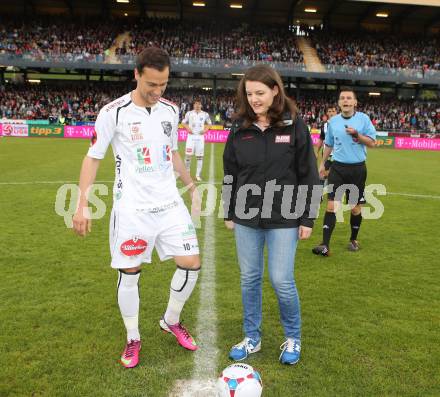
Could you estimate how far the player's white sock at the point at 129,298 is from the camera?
10.7ft

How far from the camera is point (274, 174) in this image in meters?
3.17

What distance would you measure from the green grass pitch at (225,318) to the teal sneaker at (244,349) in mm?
64

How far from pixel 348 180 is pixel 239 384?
3.95 m

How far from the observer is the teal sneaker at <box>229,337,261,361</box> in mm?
3502

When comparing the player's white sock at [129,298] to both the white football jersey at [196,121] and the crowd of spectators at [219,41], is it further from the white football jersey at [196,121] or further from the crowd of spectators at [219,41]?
the crowd of spectators at [219,41]

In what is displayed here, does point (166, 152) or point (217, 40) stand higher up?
point (217, 40)

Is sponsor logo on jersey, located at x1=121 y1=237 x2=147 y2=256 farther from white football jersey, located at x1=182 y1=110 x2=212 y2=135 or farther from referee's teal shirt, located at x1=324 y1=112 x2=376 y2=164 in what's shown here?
white football jersey, located at x1=182 y1=110 x2=212 y2=135

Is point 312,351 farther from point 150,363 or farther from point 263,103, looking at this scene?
point 263,103

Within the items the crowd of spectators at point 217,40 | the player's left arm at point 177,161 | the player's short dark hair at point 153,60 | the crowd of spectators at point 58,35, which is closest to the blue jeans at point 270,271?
the player's left arm at point 177,161

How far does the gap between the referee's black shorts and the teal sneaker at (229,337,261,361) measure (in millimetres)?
3178

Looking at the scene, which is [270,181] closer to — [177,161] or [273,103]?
[273,103]

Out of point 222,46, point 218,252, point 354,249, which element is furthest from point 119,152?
point 222,46

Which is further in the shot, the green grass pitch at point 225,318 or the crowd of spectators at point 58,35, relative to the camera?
the crowd of spectators at point 58,35

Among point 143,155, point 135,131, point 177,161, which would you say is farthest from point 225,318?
point 135,131
